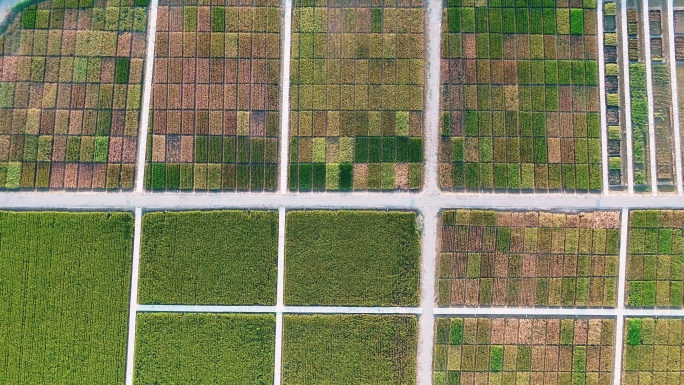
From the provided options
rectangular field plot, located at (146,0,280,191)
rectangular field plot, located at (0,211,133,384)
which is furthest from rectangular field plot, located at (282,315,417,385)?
rectangular field plot, located at (0,211,133,384)

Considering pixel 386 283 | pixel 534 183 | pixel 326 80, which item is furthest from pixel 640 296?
pixel 326 80

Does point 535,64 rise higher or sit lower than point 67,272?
higher

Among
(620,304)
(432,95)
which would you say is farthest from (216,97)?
(620,304)

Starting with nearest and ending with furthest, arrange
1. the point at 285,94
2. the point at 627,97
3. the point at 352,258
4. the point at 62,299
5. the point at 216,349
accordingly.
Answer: the point at 62,299, the point at 216,349, the point at 352,258, the point at 285,94, the point at 627,97

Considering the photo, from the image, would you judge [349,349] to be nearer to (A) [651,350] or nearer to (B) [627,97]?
(A) [651,350]

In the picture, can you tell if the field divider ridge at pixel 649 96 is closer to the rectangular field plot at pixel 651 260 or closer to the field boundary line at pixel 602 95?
the rectangular field plot at pixel 651 260

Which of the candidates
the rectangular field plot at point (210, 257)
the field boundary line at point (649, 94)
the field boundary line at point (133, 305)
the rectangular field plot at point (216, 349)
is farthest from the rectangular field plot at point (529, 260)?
the field boundary line at point (133, 305)

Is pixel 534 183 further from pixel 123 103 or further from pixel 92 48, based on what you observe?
pixel 92 48
